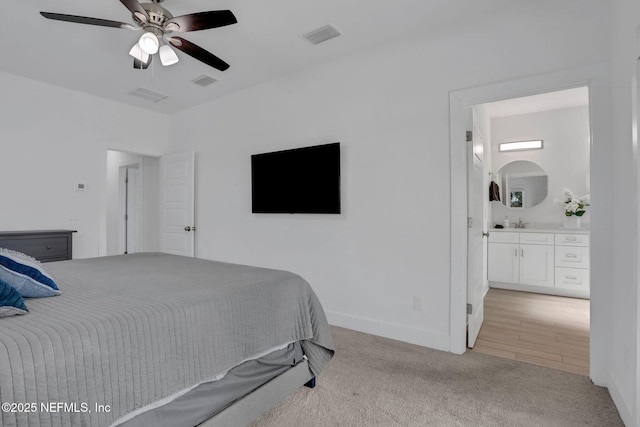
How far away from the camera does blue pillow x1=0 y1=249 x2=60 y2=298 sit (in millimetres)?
1314

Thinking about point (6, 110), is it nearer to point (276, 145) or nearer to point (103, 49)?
point (103, 49)

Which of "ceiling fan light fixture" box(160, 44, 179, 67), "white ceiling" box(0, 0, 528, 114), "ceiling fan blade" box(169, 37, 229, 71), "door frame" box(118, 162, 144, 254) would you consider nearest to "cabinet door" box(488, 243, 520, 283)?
"white ceiling" box(0, 0, 528, 114)

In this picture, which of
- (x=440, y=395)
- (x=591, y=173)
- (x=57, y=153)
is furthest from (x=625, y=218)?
(x=57, y=153)

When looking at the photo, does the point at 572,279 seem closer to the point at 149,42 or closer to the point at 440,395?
the point at 440,395

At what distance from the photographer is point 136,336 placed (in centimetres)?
115

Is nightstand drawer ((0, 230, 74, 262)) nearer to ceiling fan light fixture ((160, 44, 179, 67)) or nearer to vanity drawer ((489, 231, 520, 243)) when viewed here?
ceiling fan light fixture ((160, 44, 179, 67))

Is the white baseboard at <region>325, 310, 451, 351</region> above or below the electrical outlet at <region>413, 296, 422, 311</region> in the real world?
below

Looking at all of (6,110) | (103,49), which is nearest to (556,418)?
(103,49)

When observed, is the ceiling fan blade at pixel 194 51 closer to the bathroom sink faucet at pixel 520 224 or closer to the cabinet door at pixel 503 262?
the cabinet door at pixel 503 262

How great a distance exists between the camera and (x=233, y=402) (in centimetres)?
151

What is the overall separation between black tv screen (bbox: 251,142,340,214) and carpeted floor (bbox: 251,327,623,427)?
1515 millimetres

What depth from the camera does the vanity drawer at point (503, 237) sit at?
4.65 m

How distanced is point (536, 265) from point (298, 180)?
364 centimetres

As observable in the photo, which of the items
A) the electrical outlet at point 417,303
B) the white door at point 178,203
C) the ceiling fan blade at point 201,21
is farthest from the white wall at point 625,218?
the white door at point 178,203
